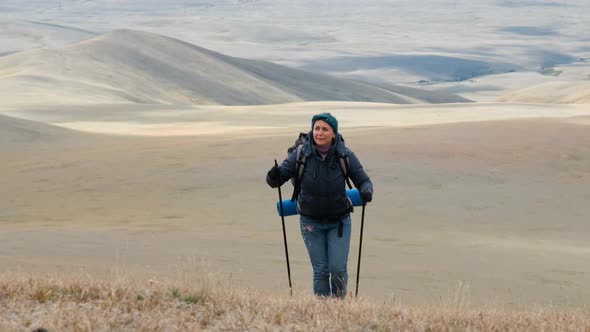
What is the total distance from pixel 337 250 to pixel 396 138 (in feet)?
50.4

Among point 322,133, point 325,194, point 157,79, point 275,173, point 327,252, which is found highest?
point 322,133

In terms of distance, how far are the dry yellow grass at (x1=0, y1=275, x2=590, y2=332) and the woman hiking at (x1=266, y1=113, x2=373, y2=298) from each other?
391 millimetres

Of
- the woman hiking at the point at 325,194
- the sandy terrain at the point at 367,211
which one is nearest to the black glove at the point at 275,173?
the woman hiking at the point at 325,194

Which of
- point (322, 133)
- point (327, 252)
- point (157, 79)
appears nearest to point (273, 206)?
point (327, 252)

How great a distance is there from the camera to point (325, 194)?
6379 mm

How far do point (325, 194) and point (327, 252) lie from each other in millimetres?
461

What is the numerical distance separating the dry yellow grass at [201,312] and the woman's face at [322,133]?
102 cm

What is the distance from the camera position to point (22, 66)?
245ft

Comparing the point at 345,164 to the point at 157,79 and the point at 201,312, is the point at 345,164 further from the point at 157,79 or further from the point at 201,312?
the point at 157,79

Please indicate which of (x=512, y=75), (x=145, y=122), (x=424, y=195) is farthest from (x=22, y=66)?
(x=512, y=75)

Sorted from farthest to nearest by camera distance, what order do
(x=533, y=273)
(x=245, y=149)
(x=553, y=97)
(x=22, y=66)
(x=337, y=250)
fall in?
(x=553, y=97) → (x=22, y=66) → (x=245, y=149) → (x=533, y=273) → (x=337, y=250)

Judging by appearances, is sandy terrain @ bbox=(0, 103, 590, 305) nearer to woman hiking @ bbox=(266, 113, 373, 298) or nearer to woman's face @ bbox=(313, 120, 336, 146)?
woman hiking @ bbox=(266, 113, 373, 298)

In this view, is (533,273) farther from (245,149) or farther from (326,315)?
(245,149)

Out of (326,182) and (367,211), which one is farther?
(367,211)
